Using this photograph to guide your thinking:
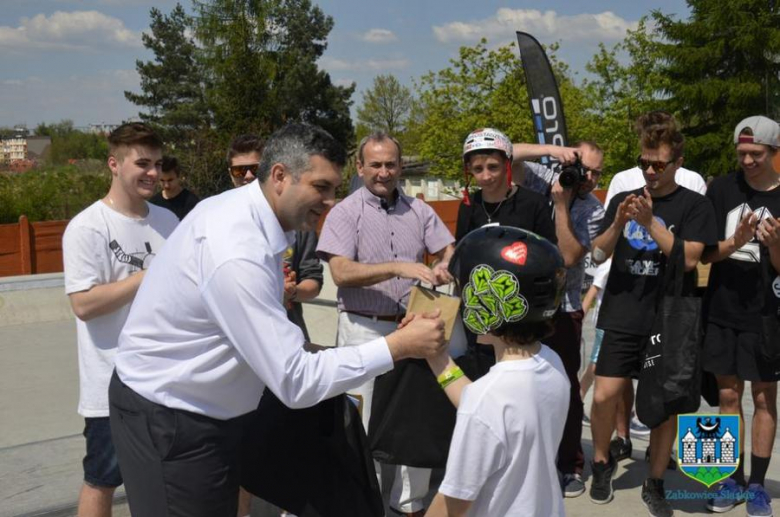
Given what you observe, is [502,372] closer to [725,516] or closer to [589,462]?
[725,516]

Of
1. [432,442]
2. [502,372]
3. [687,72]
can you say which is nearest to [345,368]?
[502,372]

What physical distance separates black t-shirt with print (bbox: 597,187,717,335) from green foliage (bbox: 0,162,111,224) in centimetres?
2223

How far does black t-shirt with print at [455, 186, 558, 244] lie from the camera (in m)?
4.62

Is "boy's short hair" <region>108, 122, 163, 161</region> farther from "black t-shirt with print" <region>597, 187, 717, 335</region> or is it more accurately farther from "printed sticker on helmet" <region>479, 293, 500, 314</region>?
"black t-shirt with print" <region>597, 187, 717, 335</region>

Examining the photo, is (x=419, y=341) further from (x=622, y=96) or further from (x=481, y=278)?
(x=622, y=96)

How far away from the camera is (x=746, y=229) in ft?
13.9

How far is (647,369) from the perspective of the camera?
4367mm

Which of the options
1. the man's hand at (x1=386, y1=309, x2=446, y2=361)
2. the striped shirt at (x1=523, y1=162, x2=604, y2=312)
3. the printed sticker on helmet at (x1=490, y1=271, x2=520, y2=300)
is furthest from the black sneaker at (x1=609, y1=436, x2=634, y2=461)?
the printed sticker on helmet at (x1=490, y1=271, x2=520, y2=300)

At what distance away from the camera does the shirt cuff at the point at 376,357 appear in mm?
2564

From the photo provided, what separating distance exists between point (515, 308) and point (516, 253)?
0.16m

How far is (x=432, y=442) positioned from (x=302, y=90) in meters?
49.0

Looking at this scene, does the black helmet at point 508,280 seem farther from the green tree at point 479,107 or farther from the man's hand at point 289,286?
the green tree at point 479,107

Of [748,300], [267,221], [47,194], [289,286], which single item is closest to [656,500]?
[748,300]

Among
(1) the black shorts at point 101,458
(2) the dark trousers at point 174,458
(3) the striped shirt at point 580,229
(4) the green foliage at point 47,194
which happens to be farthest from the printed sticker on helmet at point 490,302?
(4) the green foliage at point 47,194
